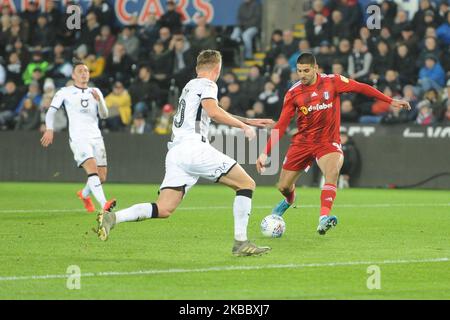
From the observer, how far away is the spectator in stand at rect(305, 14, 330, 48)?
25.3 m

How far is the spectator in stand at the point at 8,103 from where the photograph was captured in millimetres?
26969

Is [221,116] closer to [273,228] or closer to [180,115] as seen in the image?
[180,115]

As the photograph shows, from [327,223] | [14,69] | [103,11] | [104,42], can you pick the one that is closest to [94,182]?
[327,223]

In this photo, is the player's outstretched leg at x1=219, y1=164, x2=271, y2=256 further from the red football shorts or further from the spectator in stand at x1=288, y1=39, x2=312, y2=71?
the spectator in stand at x1=288, y1=39, x2=312, y2=71

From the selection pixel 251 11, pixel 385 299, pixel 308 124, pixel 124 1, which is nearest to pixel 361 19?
pixel 251 11

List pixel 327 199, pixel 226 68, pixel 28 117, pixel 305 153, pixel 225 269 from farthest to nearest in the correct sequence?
pixel 226 68 → pixel 28 117 → pixel 305 153 → pixel 327 199 → pixel 225 269

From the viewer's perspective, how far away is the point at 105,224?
10461mm

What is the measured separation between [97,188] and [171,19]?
1226 centimetres

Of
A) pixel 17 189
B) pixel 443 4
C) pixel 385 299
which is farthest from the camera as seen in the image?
pixel 443 4

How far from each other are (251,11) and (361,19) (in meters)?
3.45

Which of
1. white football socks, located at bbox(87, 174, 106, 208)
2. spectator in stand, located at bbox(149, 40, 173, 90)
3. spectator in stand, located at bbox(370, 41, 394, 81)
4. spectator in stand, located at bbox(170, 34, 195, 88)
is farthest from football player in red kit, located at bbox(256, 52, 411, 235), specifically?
spectator in stand, located at bbox(149, 40, 173, 90)

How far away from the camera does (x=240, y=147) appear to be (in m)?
23.6

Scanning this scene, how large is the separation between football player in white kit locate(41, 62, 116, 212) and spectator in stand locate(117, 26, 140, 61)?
10.8 m

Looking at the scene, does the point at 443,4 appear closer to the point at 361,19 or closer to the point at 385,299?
the point at 361,19
